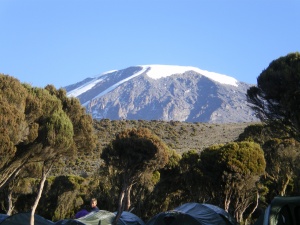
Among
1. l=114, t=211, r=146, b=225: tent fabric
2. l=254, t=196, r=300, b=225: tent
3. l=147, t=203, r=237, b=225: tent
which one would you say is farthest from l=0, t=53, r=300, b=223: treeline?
l=254, t=196, r=300, b=225: tent

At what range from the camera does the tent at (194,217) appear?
15922 millimetres

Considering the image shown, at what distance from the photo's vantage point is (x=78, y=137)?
17.0 m

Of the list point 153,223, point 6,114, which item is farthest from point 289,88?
point 6,114

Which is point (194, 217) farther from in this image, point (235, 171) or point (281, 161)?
point (281, 161)

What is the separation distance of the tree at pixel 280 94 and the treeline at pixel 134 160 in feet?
0.12

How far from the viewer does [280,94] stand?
49.3ft

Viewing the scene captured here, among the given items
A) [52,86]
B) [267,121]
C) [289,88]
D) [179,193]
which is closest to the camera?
[289,88]

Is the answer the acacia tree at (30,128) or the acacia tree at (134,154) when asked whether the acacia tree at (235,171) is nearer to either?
the acacia tree at (134,154)

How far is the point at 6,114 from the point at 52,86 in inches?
210

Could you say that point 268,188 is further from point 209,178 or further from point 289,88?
point 289,88

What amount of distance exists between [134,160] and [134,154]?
25 centimetres

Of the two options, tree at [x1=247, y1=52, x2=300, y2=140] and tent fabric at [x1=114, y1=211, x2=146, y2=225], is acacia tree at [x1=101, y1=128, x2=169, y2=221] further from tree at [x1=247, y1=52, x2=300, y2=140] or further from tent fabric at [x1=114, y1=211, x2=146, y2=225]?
tree at [x1=247, y1=52, x2=300, y2=140]

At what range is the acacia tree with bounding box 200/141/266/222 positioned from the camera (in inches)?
956

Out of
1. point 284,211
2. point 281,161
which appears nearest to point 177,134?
point 281,161
